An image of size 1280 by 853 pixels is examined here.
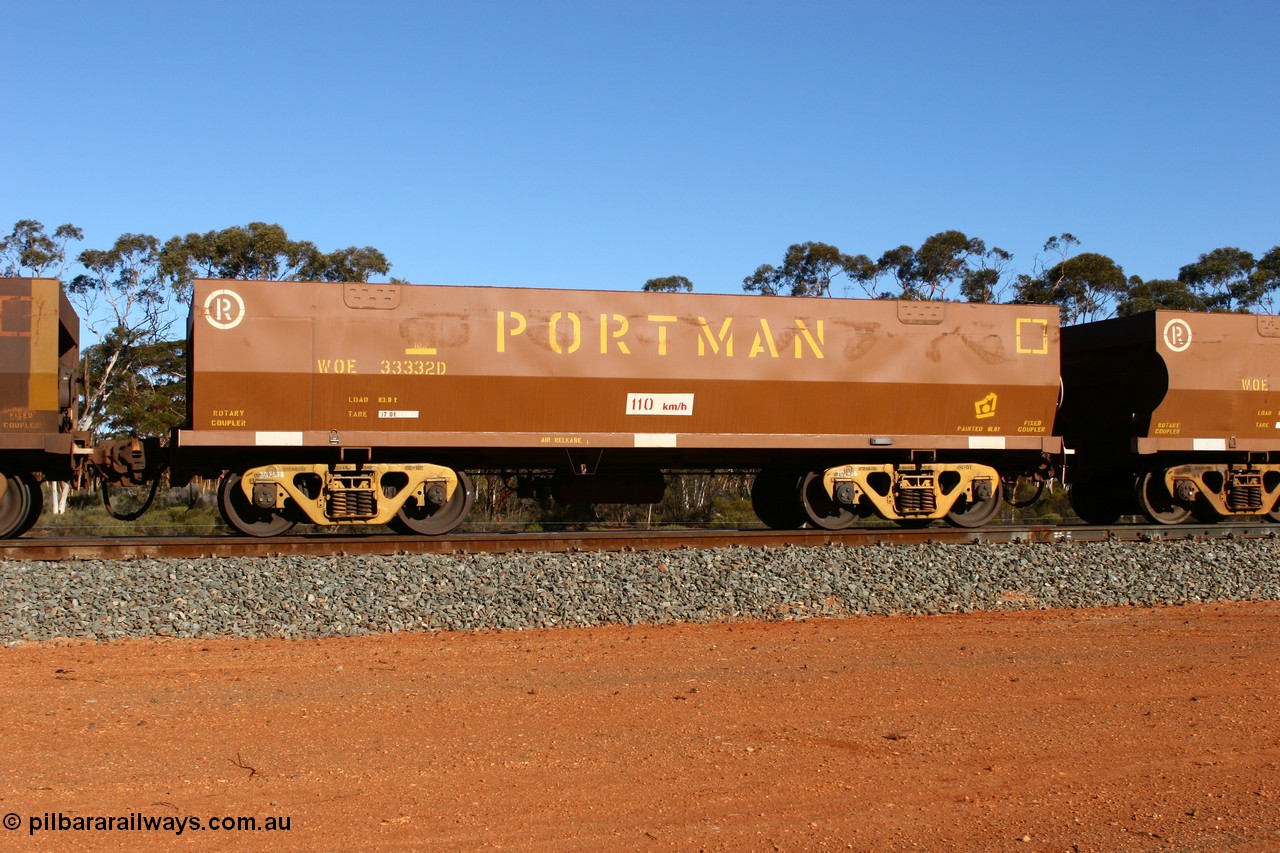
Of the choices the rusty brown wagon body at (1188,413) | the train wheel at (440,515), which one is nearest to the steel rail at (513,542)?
the train wheel at (440,515)

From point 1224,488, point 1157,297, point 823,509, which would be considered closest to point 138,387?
point 823,509

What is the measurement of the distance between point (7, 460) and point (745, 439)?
28.3 ft

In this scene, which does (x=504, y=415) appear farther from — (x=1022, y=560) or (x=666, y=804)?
(x=666, y=804)

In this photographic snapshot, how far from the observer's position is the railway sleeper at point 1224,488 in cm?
1550

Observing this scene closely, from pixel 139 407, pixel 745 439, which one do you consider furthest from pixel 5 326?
pixel 139 407

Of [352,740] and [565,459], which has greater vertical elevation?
[565,459]

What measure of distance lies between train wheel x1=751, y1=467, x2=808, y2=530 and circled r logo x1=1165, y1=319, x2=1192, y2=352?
18.6 feet

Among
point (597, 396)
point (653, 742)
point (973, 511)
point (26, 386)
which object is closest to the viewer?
point (653, 742)

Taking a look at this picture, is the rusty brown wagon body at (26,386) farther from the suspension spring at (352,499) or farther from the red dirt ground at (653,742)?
the red dirt ground at (653,742)

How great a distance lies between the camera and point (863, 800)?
510 cm

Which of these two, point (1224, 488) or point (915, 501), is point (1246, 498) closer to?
point (1224, 488)

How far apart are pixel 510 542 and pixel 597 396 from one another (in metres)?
2.43

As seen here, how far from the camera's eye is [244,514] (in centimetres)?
1305

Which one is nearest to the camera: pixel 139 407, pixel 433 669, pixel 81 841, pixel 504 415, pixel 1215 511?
pixel 81 841
